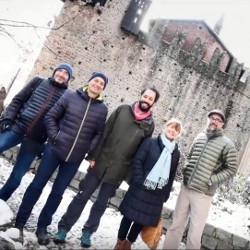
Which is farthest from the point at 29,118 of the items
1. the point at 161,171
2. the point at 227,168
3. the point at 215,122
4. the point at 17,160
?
the point at 227,168

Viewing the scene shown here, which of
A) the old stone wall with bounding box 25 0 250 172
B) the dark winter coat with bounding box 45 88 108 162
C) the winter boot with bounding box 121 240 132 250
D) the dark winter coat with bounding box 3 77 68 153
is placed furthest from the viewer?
the old stone wall with bounding box 25 0 250 172

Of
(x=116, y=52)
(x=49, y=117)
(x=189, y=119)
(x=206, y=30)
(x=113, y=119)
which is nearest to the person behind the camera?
(x=49, y=117)

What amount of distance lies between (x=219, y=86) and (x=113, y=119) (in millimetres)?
11302

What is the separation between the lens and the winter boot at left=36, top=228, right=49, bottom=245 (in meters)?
3.26

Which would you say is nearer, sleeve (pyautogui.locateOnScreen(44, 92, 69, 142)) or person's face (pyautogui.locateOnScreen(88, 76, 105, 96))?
sleeve (pyautogui.locateOnScreen(44, 92, 69, 142))

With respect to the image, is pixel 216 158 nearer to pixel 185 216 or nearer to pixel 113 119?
pixel 185 216

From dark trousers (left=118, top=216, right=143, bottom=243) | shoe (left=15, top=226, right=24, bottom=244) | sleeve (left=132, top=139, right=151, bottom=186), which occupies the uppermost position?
sleeve (left=132, top=139, right=151, bottom=186)

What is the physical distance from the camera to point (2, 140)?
12.2ft

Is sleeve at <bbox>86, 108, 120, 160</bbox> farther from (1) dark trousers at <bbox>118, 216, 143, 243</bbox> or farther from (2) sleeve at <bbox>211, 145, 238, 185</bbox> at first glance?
(2) sleeve at <bbox>211, 145, 238, 185</bbox>

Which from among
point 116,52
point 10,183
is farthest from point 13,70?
point 10,183

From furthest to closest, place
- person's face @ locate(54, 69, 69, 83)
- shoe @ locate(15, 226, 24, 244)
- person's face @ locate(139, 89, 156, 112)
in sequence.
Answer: person's face @ locate(54, 69, 69, 83), person's face @ locate(139, 89, 156, 112), shoe @ locate(15, 226, 24, 244)

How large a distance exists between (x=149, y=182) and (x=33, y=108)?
1.64 meters

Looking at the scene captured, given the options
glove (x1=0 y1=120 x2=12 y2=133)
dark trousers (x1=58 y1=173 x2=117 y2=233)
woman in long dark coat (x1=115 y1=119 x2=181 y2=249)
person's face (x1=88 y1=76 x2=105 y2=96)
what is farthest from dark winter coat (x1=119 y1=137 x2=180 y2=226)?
glove (x1=0 y1=120 x2=12 y2=133)

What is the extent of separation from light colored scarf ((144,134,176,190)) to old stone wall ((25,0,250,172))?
8.33 meters
